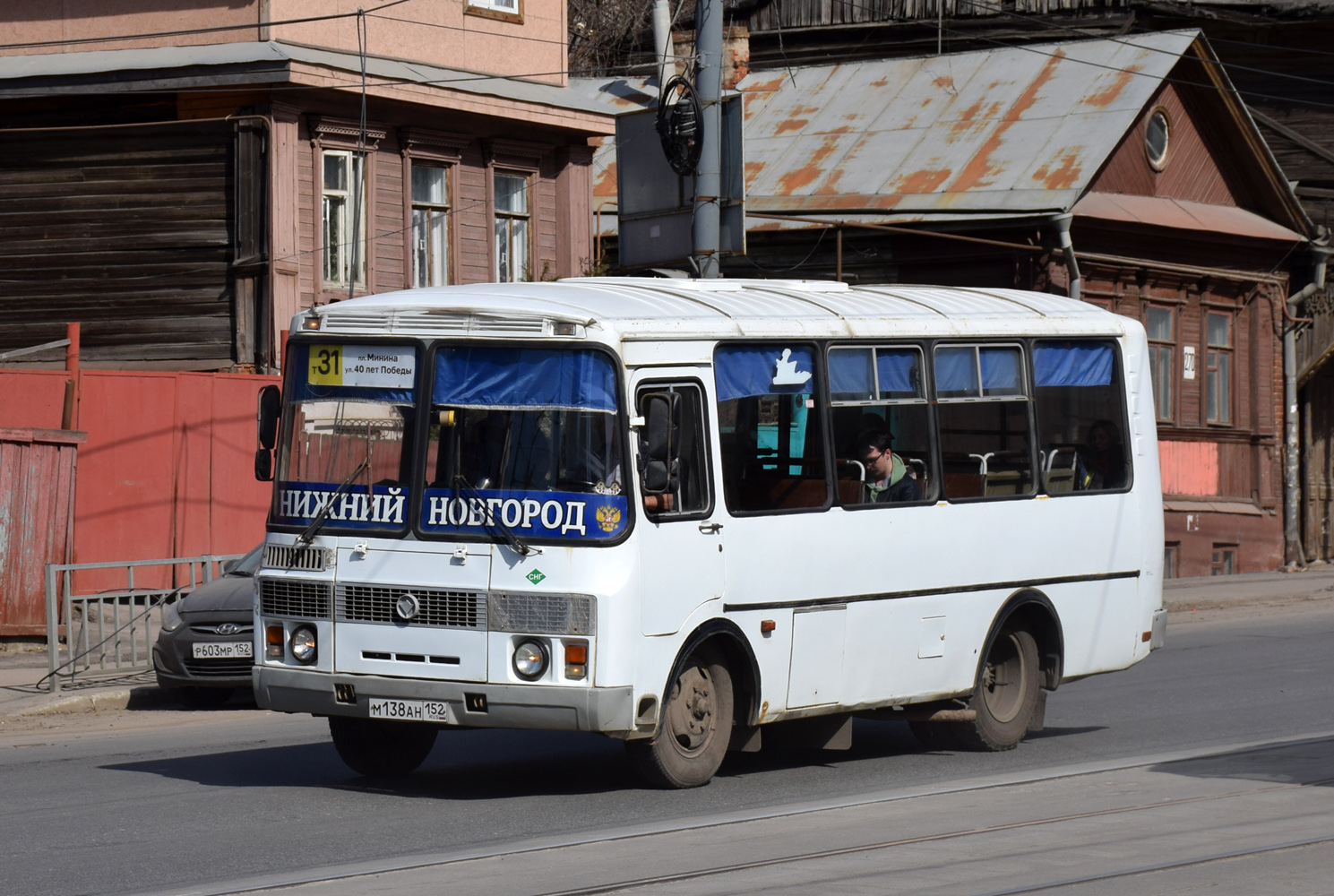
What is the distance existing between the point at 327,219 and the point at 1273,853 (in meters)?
17.2

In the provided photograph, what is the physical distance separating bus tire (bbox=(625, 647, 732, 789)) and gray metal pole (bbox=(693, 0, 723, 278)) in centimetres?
743

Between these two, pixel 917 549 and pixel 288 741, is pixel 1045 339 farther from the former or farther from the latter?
pixel 288 741

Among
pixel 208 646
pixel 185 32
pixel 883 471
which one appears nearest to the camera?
pixel 883 471

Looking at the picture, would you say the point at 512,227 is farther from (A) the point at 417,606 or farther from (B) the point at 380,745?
(A) the point at 417,606

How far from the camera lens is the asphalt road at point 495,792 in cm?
757

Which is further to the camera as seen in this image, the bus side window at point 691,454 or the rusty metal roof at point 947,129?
the rusty metal roof at point 947,129

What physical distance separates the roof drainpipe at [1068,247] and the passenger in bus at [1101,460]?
14.3 meters

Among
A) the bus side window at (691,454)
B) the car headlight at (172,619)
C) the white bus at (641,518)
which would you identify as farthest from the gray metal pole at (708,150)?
the bus side window at (691,454)

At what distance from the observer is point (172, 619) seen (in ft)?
44.9

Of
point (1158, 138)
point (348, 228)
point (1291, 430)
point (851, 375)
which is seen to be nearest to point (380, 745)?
point (851, 375)

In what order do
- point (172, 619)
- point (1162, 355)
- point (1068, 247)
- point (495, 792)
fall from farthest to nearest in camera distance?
point (1162, 355) < point (1068, 247) < point (172, 619) < point (495, 792)

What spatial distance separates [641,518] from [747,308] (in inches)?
64.7

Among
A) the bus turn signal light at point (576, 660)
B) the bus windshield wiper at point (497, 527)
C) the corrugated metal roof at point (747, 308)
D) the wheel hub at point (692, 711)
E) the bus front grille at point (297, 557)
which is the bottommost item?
the wheel hub at point (692, 711)

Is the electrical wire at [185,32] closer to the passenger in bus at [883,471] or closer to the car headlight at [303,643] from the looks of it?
the passenger in bus at [883,471]
